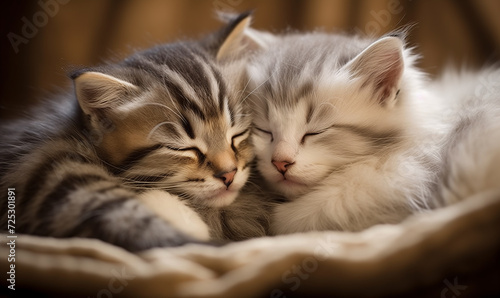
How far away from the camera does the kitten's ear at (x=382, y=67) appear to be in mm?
1214

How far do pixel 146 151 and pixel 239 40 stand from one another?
59 cm

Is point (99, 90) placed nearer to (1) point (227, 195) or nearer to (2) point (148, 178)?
(2) point (148, 178)

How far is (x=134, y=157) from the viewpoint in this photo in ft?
3.99

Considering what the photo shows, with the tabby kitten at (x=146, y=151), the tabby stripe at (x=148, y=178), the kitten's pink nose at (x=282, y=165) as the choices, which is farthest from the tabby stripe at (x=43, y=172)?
the kitten's pink nose at (x=282, y=165)

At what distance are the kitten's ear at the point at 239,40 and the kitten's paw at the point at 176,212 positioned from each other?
0.54 meters

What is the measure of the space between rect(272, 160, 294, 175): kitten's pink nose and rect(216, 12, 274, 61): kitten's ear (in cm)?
44

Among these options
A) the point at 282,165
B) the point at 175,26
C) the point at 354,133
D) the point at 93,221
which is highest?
the point at 175,26

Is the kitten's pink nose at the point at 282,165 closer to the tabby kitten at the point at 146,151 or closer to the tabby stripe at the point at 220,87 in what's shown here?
the tabby kitten at the point at 146,151

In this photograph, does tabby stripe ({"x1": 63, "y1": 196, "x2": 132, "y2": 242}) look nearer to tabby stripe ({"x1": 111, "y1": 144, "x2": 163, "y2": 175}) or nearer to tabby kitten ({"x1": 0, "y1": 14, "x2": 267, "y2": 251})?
tabby kitten ({"x1": 0, "y1": 14, "x2": 267, "y2": 251})

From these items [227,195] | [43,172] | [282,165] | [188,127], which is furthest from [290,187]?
[43,172]

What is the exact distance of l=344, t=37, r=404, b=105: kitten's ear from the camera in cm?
121

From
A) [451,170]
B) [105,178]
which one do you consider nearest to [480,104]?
[451,170]

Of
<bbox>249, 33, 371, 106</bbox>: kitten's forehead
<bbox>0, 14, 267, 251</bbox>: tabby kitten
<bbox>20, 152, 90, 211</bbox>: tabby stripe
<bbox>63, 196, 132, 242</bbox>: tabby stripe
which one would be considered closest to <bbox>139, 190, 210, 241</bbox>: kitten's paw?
<bbox>0, 14, 267, 251</bbox>: tabby kitten

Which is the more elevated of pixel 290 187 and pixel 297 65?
pixel 297 65
